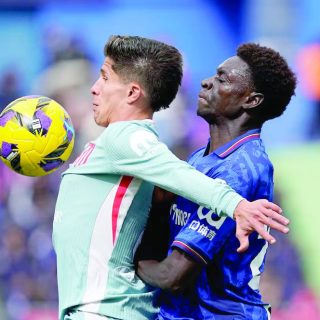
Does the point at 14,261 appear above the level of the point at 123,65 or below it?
below

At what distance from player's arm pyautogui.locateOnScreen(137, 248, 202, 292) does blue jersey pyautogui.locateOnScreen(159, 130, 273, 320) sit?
35 millimetres

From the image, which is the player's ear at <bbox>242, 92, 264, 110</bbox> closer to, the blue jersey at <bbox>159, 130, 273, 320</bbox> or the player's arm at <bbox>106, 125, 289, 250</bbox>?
the blue jersey at <bbox>159, 130, 273, 320</bbox>

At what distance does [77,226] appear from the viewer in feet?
14.5

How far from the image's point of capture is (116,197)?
14.5ft

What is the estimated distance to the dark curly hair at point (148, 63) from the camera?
4.66 metres

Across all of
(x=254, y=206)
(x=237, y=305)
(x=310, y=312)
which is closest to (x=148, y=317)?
(x=237, y=305)

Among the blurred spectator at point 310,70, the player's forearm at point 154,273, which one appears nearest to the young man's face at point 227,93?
the player's forearm at point 154,273

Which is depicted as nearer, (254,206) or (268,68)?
(254,206)

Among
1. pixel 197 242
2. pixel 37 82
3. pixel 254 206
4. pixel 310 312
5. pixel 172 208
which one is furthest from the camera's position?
pixel 37 82

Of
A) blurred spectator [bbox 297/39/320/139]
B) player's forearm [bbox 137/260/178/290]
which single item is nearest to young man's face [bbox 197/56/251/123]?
player's forearm [bbox 137/260/178/290]

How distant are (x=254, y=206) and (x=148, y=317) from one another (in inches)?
36.8

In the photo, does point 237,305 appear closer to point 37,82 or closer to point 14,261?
point 14,261

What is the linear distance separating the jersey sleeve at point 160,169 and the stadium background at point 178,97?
6387mm

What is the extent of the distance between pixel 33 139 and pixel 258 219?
143cm
